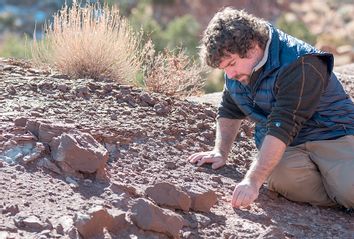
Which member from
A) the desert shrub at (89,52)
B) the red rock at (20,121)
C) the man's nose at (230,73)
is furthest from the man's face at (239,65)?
the desert shrub at (89,52)

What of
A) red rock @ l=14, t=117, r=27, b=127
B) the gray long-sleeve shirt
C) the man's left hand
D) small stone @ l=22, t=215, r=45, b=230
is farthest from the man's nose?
small stone @ l=22, t=215, r=45, b=230

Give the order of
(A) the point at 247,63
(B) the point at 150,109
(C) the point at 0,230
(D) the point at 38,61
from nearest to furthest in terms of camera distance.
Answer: (C) the point at 0,230 < (A) the point at 247,63 < (B) the point at 150,109 < (D) the point at 38,61

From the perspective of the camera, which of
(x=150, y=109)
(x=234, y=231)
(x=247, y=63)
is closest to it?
(x=234, y=231)

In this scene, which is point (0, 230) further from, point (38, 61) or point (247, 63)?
point (38, 61)

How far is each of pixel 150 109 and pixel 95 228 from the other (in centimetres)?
217

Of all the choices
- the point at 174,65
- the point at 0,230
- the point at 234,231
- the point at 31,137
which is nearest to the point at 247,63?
the point at 234,231

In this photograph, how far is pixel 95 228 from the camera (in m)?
3.58

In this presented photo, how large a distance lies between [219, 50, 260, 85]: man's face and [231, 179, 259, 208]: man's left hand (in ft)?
2.13

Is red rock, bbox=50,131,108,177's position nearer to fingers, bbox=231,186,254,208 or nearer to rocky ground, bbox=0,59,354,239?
rocky ground, bbox=0,59,354,239

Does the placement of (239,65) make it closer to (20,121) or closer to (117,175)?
(117,175)

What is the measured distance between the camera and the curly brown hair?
168 inches

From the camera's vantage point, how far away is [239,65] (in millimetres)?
4398

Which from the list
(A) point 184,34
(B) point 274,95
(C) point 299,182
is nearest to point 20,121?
(B) point 274,95

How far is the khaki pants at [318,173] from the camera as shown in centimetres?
473
